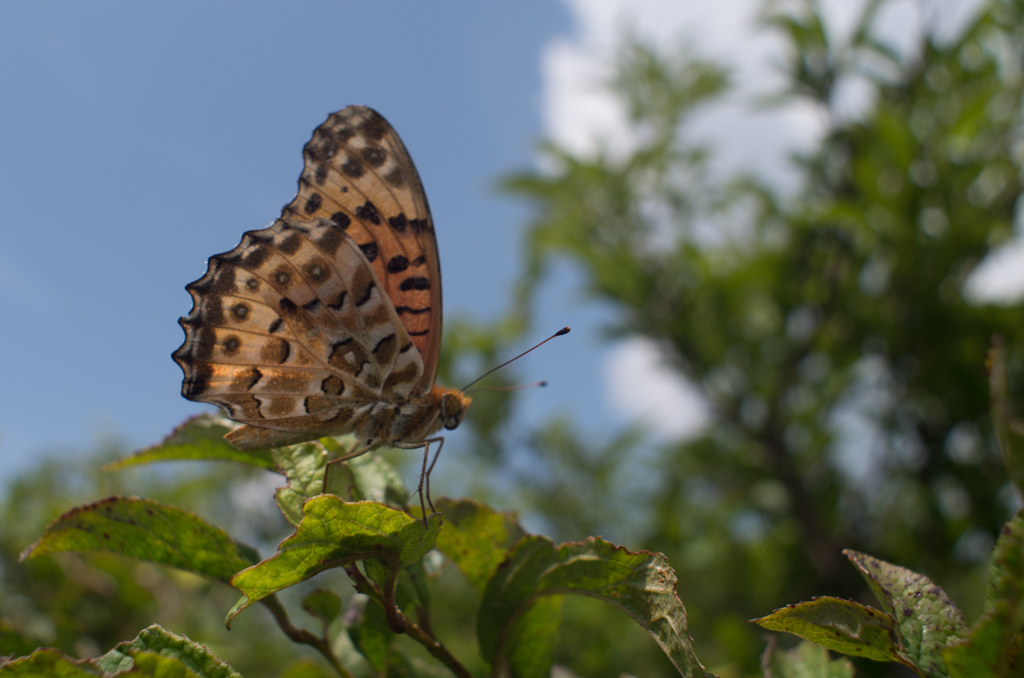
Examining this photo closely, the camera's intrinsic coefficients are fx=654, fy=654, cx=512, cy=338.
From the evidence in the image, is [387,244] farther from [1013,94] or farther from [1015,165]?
[1013,94]

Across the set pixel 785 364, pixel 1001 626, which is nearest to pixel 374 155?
pixel 1001 626

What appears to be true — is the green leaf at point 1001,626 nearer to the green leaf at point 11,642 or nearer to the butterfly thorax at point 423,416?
the butterfly thorax at point 423,416

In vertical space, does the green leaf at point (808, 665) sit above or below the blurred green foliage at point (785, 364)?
below

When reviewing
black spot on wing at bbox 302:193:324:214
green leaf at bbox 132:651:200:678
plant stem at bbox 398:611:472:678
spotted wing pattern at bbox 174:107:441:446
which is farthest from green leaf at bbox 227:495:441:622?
black spot on wing at bbox 302:193:324:214

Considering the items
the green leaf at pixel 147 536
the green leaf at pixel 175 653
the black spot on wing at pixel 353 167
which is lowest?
the green leaf at pixel 175 653

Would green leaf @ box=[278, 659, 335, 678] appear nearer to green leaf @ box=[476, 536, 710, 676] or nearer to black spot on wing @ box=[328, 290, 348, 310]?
green leaf @ box=[476, 536, 710, 676]

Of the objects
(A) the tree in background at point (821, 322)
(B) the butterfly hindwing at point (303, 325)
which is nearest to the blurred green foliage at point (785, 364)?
(A) the tree in background at point (821, 322)
